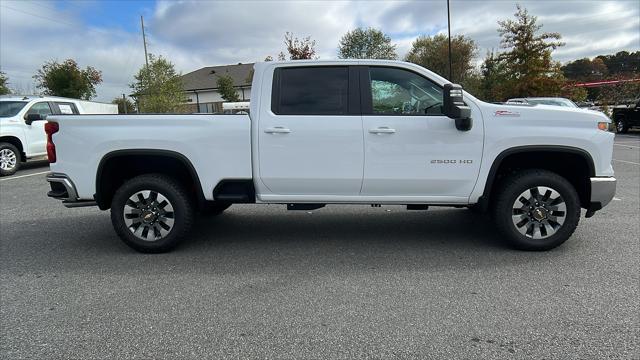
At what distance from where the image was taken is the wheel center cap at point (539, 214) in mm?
4555

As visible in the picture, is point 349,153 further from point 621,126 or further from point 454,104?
point 621,126

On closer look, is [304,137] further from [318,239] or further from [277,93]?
[318,239]

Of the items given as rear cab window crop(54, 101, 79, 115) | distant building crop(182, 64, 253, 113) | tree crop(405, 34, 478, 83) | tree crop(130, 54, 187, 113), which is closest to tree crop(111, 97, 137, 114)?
tree crop(130, 54, 187, 113)

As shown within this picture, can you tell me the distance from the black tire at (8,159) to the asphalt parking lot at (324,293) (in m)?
6.55

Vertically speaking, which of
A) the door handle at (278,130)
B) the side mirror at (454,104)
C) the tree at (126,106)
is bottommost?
the door handle at (278,130)

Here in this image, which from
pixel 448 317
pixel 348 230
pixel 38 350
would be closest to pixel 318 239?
pixel 348 230

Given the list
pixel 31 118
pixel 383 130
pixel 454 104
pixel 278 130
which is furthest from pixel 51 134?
pixel 31 118

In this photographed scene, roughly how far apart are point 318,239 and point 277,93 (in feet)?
5.78

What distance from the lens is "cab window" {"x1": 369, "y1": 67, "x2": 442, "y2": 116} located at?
4527 millimetres

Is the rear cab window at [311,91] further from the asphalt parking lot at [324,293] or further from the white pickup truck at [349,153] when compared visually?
the asphalt parking lot at [324,293]

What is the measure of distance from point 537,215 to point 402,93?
187 centimetres

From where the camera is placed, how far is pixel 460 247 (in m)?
4.86

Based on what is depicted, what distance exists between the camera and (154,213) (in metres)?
4.71

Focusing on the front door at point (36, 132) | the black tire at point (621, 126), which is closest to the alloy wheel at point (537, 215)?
the front door at point (36, 132)
